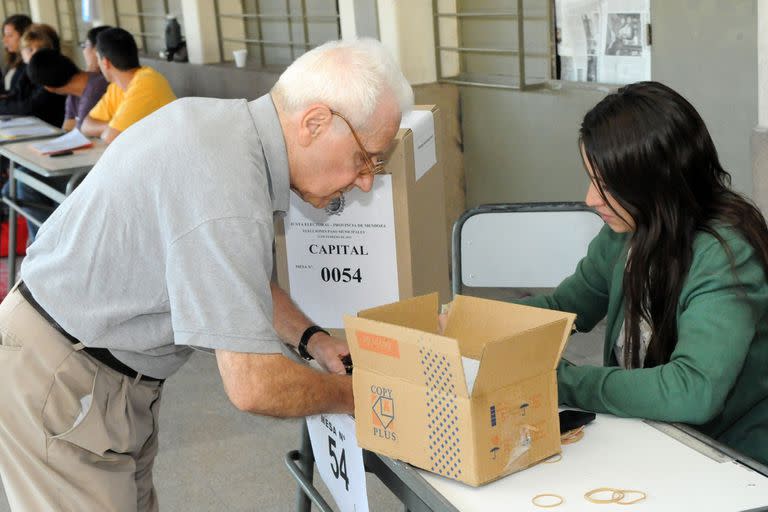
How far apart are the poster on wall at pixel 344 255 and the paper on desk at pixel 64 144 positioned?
2.73 m

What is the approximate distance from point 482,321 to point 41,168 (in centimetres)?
339

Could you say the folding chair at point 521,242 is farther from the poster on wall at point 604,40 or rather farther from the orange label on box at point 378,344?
the poster on wall at point 604,40

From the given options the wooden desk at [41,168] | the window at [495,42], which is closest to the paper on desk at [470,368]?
the window at [495,42]

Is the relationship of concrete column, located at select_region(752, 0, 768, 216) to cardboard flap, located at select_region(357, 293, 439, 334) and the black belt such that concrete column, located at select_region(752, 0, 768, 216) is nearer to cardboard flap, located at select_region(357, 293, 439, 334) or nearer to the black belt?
cardboard flap, located at select_region(357, 293, 439, 334)

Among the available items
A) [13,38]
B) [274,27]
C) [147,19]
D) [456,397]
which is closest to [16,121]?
[274,27]

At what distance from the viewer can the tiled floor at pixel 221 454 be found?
9.92ft

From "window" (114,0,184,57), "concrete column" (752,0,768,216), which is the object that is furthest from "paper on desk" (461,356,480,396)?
"window" (114,0,184,57)

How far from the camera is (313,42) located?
5914 millimetres

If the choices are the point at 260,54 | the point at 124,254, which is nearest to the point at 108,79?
the point at 260,54

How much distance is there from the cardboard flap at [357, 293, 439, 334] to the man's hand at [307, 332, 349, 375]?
0.29 meters

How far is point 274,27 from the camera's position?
6.36 m

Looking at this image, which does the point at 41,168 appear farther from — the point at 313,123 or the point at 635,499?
the point at 635,499

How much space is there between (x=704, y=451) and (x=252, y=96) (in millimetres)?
4898

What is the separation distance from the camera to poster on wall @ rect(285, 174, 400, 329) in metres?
2.33
